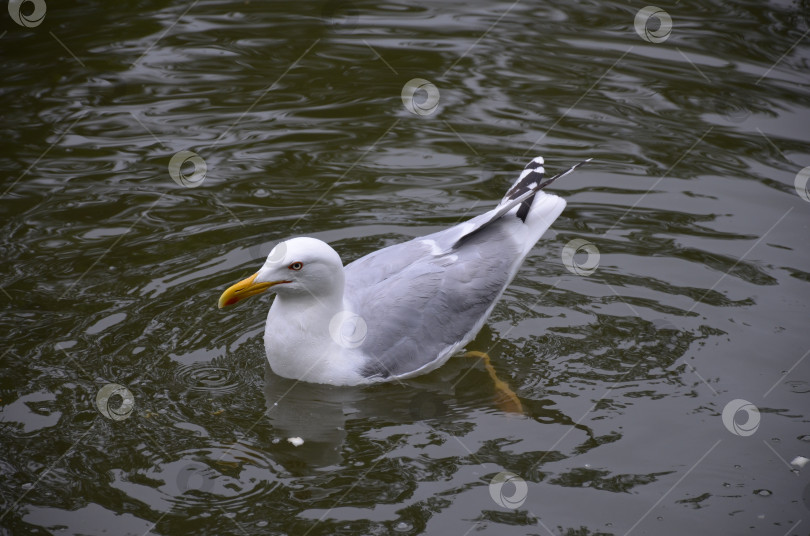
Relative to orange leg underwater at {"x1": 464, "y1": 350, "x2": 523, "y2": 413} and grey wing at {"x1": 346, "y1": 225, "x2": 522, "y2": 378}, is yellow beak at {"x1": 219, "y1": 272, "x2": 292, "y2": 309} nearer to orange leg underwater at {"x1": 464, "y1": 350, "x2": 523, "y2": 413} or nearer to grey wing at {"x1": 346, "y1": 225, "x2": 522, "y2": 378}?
grey wing at {"x1": 346, "y1": 225, "x2": 522, "y2": 378}

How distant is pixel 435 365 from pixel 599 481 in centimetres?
140

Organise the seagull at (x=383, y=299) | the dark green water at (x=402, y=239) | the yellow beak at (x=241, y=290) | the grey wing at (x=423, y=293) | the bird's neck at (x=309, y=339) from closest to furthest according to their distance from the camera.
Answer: the dark green water at (x=402, y=239), the yellow beak at (x=241, y=290), the seagull at (x=383, y=299), the bird's neck at (x=309, y=339), the grey wing at (x=423, y=293)

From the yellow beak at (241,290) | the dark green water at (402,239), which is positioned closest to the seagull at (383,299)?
the yellow beak at (241,290)

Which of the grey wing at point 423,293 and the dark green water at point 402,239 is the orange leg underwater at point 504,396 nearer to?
the dark green water at point 402,239

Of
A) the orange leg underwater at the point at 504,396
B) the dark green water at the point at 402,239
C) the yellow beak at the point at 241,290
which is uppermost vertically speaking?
the yellow beak at the point at 241,290

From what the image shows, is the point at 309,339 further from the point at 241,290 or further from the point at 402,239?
the point at 402,239

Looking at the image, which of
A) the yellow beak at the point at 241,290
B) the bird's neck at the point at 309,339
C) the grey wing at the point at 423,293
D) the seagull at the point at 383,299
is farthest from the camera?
→ the grey wing at the point at 423,293

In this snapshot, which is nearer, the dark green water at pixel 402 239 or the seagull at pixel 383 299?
the dark green water at pixel 402 239

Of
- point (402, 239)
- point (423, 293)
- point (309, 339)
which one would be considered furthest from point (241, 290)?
point (402, 239)

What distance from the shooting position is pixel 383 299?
587 cm

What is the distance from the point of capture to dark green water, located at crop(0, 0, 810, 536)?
4992mm

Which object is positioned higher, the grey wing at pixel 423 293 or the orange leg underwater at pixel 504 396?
the grey wing at pixel 423 293

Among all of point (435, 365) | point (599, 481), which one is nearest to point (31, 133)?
point (435, 365)

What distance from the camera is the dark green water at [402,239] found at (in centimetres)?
499
